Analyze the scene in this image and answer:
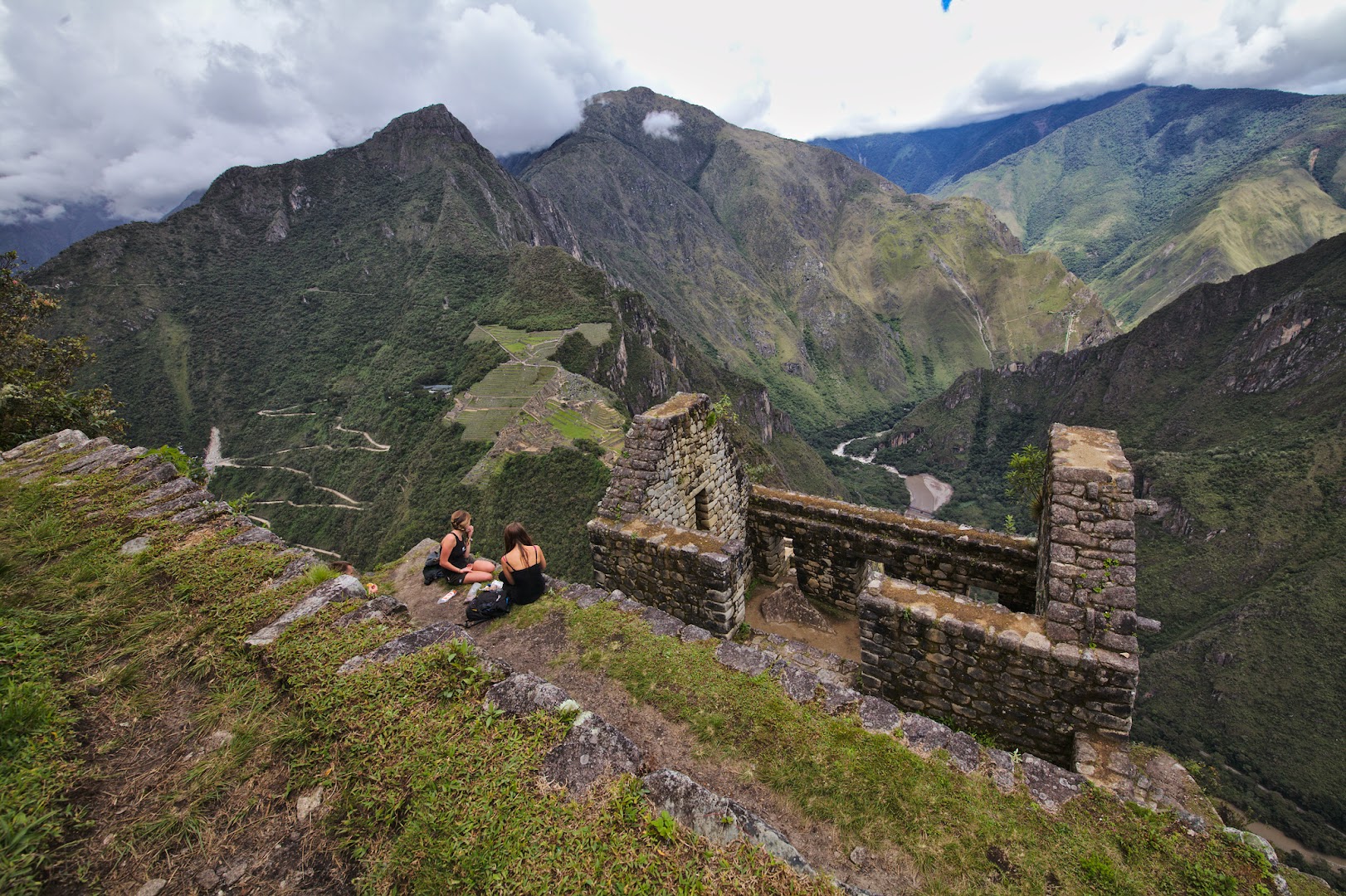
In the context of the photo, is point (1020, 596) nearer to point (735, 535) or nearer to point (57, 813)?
point (735, 535)

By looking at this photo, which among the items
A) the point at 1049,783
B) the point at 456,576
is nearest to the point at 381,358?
the point at 456,576

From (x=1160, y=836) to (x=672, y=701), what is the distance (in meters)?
4.01

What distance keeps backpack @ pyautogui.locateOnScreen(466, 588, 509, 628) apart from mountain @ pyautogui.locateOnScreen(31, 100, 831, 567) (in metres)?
44.7

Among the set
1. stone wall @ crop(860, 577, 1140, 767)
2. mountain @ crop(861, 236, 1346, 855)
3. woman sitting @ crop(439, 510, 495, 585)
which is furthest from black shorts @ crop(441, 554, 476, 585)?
mountain @ crop(861, 236, 1346, 855)

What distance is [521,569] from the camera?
7086mm

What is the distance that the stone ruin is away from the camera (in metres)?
5.58

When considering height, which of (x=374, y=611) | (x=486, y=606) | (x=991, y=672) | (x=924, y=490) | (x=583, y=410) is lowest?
(x=924, y=490)

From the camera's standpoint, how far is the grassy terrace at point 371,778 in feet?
9.79

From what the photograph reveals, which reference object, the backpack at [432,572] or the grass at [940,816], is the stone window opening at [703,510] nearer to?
the backpack at [432,572]

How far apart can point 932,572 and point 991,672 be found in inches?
127

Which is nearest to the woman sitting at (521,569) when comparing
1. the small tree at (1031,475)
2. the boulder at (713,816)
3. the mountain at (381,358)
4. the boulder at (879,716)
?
the boulder at (713,816)

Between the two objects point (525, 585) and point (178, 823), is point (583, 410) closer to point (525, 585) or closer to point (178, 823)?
point (525, 585)

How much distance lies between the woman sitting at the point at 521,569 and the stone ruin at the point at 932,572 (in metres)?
1.55

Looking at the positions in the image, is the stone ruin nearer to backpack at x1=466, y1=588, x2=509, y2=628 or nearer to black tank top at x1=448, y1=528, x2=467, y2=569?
backpack at x1=466, y1=588, x2=509, y2=628
